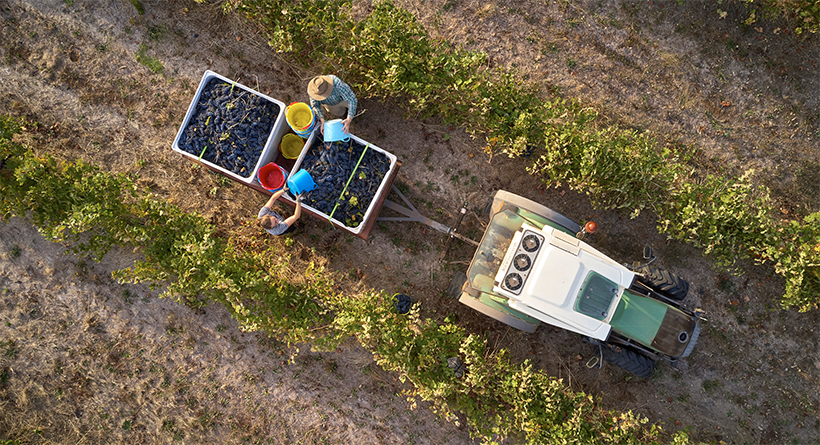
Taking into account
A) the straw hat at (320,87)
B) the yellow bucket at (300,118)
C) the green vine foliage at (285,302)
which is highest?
the straw hat at (320,87)

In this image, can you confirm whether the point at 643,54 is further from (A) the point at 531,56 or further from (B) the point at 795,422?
(B) the point at 795,422

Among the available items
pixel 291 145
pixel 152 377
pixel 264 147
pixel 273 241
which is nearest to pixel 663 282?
pixel 291 145

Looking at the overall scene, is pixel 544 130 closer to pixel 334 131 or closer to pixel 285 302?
pixel 334 131

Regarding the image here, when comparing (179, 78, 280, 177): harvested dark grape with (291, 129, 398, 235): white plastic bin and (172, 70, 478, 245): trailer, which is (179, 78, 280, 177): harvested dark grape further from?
(291, 129, 398, 235): white plastic bin

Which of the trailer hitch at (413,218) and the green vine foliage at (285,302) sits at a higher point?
the trailer hitch at (413,218)

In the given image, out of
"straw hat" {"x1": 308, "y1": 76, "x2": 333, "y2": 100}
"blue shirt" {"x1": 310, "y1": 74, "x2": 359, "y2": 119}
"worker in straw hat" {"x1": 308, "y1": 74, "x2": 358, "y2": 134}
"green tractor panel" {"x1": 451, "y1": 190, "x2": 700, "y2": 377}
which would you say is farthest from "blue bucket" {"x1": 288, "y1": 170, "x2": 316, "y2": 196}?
"green tractor panel" {"x1": 451, "y1": 190, "x2": 700, "y2": 377}

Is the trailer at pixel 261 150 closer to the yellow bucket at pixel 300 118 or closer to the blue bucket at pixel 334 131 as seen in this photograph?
the yellow bucket at pixel 300 118

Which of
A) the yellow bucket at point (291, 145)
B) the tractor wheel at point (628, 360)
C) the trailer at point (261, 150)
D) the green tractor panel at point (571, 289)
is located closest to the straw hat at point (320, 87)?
the trailer at point (261, 150)
